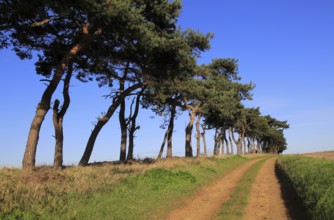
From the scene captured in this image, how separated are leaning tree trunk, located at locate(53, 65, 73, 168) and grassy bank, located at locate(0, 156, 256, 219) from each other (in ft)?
18.7

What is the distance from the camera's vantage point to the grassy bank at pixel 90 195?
923 centimetres

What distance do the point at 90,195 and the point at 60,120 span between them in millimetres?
11619

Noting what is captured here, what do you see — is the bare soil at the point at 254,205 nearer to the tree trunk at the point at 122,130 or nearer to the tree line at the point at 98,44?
the tree line at the point at 98,44

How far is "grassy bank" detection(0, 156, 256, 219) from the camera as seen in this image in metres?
9.23

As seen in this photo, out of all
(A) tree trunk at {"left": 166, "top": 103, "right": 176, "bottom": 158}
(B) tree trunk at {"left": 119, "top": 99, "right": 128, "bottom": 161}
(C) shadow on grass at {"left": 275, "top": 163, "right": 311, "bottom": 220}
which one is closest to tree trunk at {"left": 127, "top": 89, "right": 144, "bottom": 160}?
(B) tree trunk at {"left": 119, "top": 99, "right": 128, "bottom": 161}

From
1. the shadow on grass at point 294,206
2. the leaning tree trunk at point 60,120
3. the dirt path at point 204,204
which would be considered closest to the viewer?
the shadow on grass at point 294,206

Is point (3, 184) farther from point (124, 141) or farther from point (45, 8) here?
point (124, 141)

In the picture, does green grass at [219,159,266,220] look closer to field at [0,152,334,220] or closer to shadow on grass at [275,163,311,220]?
field at [0,152,334,220]

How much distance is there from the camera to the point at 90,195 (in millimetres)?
11844

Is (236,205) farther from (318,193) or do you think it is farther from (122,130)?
(122,130)

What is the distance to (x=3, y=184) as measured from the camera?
36.1 ft

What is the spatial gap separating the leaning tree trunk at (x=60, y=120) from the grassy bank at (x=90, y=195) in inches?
224

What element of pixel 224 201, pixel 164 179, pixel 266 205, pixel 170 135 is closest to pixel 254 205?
pixel 266 205

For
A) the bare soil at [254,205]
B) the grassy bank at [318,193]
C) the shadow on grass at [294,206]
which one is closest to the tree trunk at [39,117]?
the bare soil at [254,205]
